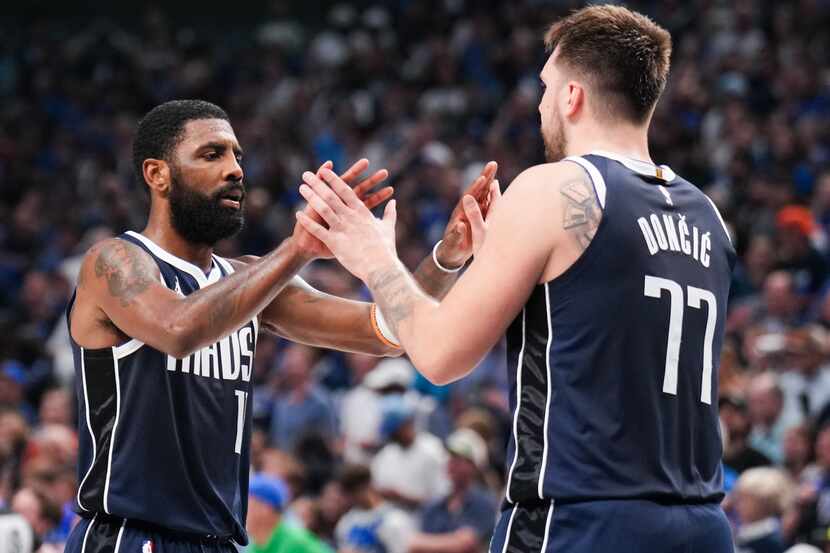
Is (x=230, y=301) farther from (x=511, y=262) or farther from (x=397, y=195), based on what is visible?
(x=397, y=195)

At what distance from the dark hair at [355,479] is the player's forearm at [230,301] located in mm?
5314

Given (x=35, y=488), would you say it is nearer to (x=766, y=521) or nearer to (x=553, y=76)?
(x=766, y=521)

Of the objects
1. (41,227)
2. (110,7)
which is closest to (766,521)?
(41,227)

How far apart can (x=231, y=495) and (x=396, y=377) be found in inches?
251

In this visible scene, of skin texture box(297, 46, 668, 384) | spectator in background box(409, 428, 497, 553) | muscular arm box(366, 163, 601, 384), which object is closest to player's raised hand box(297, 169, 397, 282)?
skin texture box(297, 46, 668, 384)

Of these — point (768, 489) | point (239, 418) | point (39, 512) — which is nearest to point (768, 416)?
point (768, 489)

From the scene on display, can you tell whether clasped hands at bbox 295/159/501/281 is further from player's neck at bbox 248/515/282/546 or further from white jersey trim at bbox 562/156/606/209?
player's neck at bbox 248/515/282/546

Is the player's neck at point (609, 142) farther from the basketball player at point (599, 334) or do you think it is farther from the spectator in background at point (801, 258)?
the spectator in background at point (801, 258)

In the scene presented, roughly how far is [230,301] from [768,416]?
583cm

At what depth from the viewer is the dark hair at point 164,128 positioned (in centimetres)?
477

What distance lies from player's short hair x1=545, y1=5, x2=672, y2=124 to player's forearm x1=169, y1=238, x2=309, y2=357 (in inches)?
45.7

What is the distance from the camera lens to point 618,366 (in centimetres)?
340

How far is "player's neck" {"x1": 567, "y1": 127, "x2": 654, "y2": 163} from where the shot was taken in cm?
364

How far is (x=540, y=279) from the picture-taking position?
345cm
